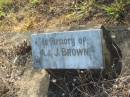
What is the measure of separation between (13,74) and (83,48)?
57.1 inches

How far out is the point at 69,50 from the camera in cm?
464

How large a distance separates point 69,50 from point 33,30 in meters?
1.63

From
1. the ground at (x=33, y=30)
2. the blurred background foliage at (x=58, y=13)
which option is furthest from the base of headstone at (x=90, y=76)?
the blurred background foliage at (x=58, y=13)

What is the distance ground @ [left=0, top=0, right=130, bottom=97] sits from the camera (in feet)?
15.7

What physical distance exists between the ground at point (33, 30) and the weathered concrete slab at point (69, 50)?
0.32m

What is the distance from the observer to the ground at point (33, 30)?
477cm

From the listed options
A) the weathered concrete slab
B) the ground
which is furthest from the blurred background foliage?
the weathered concrete slab

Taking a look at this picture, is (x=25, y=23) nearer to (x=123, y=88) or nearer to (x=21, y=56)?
(x=21, y=56)

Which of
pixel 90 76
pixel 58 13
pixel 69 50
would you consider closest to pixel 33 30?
pixel 58 13

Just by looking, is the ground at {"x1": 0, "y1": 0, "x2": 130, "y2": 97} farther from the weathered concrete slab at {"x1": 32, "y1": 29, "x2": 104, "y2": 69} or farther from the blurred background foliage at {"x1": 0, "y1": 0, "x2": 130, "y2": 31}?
the weathered concrete slab at {"x1": 32, "y1": 29, "x2": 104, "y2": 69}

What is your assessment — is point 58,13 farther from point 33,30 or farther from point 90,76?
point 90,76

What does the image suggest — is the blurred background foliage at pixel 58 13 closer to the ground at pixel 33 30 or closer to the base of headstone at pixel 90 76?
the ground at pixel 33 30

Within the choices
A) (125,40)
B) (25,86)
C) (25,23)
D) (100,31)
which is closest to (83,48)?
(100,31)

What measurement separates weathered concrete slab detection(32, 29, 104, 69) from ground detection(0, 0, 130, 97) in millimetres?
321
